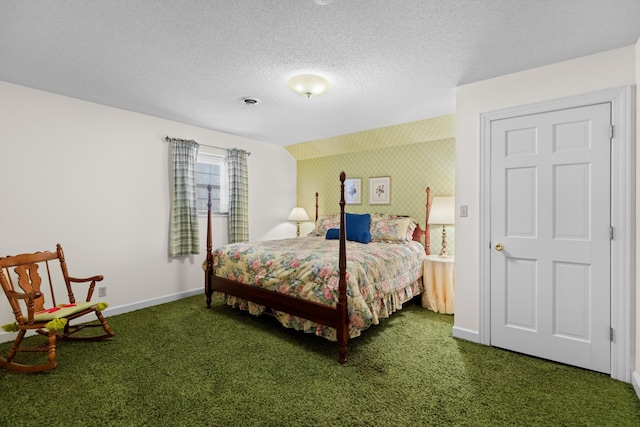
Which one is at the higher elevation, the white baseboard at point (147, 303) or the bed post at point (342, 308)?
the bed post at point (342, 308)

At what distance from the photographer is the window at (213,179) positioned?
14.2ft

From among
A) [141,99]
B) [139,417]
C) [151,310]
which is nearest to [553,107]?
[139,417]

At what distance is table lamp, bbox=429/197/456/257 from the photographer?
12.0ft

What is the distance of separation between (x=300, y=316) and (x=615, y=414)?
2102 mm

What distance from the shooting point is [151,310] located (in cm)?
355

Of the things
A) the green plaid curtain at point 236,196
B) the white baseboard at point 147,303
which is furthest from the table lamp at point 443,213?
the white baseboard at point 147,303

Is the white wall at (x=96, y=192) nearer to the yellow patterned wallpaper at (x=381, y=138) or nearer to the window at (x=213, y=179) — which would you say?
the window at (x=213, y=179)

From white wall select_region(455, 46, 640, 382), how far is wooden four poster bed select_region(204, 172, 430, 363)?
68 centimetres

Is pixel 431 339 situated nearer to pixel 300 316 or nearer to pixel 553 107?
pixel 300 316

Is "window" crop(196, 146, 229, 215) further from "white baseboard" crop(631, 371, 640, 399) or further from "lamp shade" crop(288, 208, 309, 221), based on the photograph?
"white baseboard" crop(631, 371, 640, 399)

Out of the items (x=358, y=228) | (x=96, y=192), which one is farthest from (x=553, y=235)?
(x=96, y=192)

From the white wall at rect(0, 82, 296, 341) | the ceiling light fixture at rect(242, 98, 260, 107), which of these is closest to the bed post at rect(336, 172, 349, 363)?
the ceiling light fixture at rect(242, 98, 260, 107)

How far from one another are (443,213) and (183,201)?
338 cm

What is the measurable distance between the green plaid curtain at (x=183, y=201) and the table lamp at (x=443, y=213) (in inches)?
125
